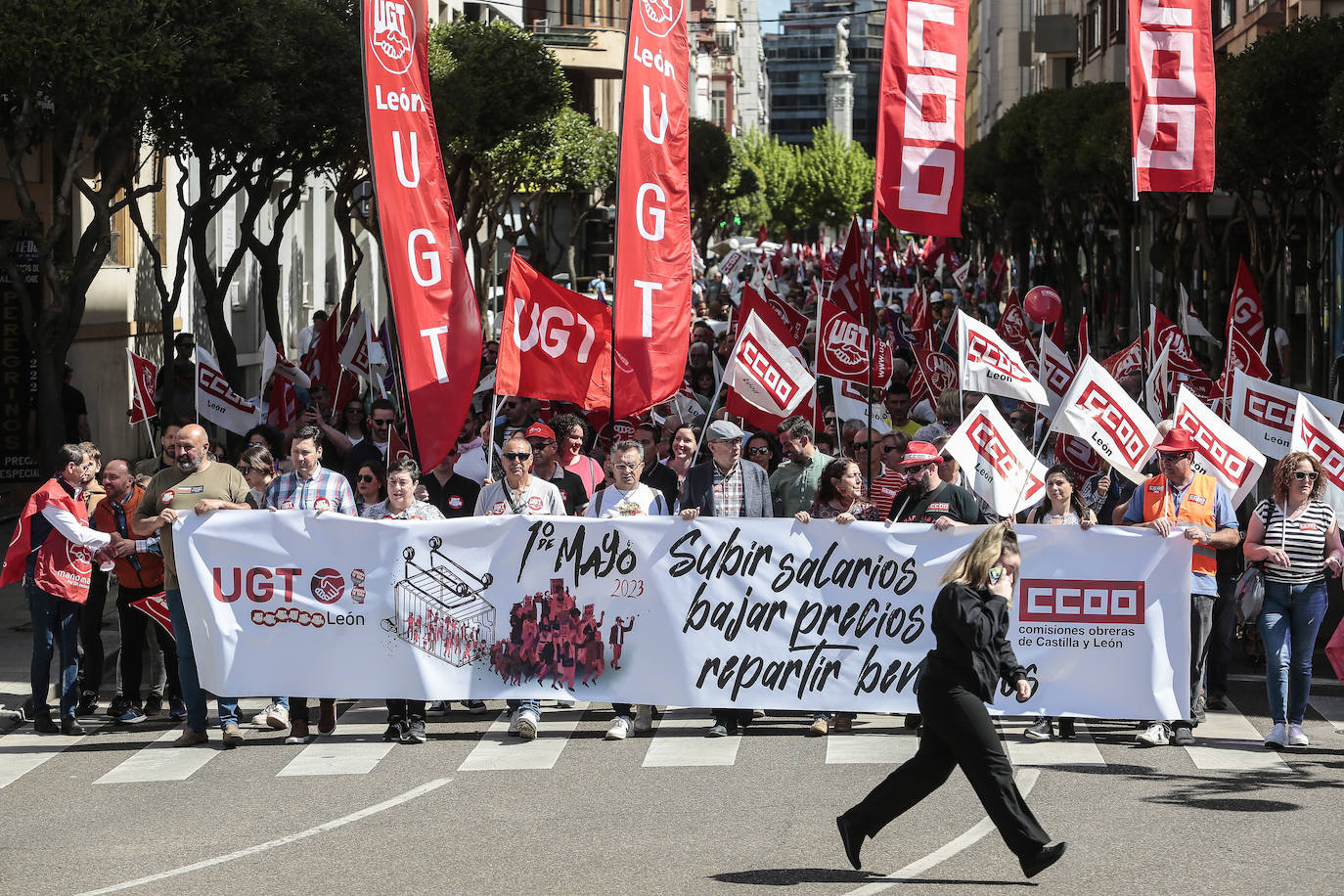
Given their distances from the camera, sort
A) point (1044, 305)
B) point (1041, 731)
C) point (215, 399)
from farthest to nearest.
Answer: point (1044, 305), point (215, 399), point (1041, 731)

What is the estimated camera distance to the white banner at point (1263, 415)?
513 inches

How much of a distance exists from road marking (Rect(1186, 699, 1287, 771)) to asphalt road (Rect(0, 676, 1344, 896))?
0.08 ft

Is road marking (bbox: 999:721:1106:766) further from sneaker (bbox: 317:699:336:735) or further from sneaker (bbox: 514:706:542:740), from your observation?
sneaker (bbox: 317:699:336:735)

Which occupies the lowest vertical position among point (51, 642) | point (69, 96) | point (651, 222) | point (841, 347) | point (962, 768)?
point (51, 642)

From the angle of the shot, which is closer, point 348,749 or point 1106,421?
point 348,749

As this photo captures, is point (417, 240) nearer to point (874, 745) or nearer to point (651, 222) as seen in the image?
point (651, 222)

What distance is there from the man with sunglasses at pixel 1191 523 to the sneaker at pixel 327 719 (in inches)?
180

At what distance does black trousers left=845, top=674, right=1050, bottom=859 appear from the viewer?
7.52m


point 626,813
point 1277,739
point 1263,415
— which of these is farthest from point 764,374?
point 626,813

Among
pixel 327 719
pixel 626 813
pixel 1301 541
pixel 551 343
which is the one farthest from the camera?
pixel 551 343

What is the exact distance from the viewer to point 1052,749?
10.5 metres

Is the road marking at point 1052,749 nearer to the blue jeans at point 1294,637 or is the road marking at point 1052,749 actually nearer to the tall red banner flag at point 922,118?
the blue jeans at point 1294,637

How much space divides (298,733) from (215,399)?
22.2 feet

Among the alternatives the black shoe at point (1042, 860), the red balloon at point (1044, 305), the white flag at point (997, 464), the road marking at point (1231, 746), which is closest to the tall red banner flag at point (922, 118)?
the white flag at point (997, 464)
